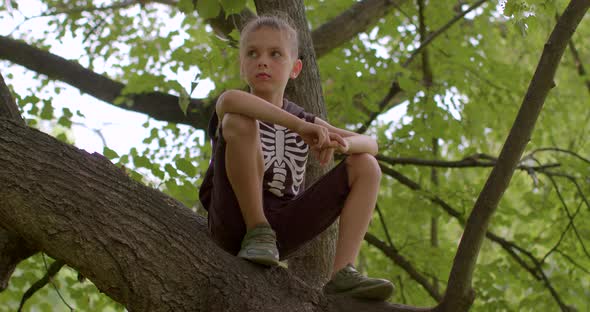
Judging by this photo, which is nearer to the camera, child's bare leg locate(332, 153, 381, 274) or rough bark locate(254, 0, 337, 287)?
child's bare leg locate(332, 153, 381, 274)

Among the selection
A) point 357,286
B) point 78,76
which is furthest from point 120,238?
point 78,76

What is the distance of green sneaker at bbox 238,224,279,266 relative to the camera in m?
2.47

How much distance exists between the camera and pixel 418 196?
562 centimetres

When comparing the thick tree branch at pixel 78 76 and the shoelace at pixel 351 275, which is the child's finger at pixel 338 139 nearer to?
the shoelace at pixel 351 275

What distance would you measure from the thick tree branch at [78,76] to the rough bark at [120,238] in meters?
2.83

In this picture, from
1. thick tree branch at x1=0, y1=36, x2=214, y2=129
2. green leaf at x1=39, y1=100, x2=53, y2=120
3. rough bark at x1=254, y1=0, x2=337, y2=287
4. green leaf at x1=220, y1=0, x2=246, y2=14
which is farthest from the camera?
thick tree branch at x1=0, y1=36, x2=214, y2=129

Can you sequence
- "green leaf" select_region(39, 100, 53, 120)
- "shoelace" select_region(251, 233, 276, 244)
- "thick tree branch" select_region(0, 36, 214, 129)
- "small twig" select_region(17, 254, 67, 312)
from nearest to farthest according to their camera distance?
"shoelace" select_region(251, 233, 276, 244) < "small twig" select_region(17, 254, 67, 312) < "green leaf" select_region(39, 100, 53, 120) < "thick tree branch" select_region(0, 36, 214, 129)

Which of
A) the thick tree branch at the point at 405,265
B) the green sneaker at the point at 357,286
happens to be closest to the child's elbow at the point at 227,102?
the green sneaker at the point at 357,286

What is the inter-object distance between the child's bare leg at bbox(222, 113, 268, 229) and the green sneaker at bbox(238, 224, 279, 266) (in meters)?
0.03

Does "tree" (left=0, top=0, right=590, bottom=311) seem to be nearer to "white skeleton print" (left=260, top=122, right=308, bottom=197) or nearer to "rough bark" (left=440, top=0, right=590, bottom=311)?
"rough bark" (left=440, top=0, right=590, bottom=311)

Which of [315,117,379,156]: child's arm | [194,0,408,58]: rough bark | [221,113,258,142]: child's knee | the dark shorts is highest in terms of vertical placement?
[194,0,408,58]: rough bark

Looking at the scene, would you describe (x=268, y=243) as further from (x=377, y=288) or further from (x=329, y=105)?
(x=329, y=105)

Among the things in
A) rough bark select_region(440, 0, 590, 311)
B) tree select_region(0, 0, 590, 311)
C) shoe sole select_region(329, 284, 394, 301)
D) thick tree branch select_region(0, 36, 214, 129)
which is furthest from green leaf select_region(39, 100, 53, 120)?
rough bark select_region(440, 0, 590, 311)

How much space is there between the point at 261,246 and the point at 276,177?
335mm
